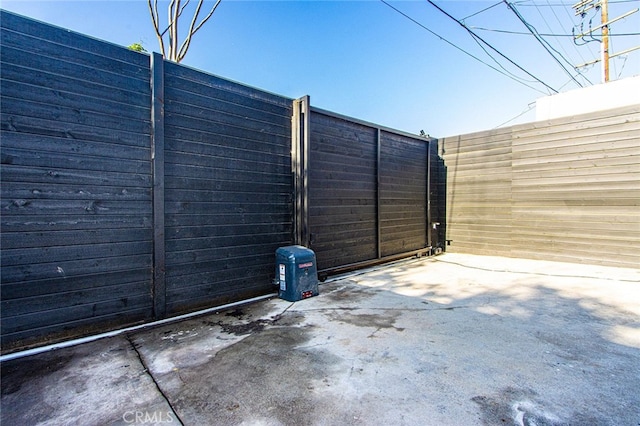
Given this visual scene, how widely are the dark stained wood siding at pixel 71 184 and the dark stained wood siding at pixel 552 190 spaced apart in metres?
6.35

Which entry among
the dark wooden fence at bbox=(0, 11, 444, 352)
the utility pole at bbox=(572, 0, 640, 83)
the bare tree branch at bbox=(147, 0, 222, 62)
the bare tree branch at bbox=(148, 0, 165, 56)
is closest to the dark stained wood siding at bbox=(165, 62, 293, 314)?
the dark wooden fence at bbox=(0, 11, 444, 352)

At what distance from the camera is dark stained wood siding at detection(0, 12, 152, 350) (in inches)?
89.7

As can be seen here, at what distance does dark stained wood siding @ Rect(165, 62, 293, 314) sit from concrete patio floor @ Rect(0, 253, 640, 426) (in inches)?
15.8

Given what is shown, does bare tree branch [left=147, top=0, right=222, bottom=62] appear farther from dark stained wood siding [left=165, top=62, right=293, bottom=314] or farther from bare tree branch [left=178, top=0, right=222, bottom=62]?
dark stained wood siding [left=165, top=62, right=293, bottom=314]

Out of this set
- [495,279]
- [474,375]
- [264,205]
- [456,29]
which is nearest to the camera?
[474,375]

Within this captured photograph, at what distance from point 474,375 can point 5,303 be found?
11.4 feet

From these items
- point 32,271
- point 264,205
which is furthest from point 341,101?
point 32,271

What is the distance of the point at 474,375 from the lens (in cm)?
188

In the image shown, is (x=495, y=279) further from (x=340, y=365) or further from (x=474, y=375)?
(x=340, y=365)

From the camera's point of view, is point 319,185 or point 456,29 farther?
point 456,29

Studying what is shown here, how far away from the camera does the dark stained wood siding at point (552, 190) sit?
16.1 feet

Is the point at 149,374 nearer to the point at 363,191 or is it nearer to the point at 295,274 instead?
the point at 295,274

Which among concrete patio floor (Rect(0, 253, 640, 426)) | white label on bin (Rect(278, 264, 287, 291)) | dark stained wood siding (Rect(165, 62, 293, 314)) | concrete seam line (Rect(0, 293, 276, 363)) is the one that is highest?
dark stained wood siding (Rect(165, 62, 293, 314))

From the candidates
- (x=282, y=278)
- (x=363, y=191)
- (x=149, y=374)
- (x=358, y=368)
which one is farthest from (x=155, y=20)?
(x=358, y=368)
